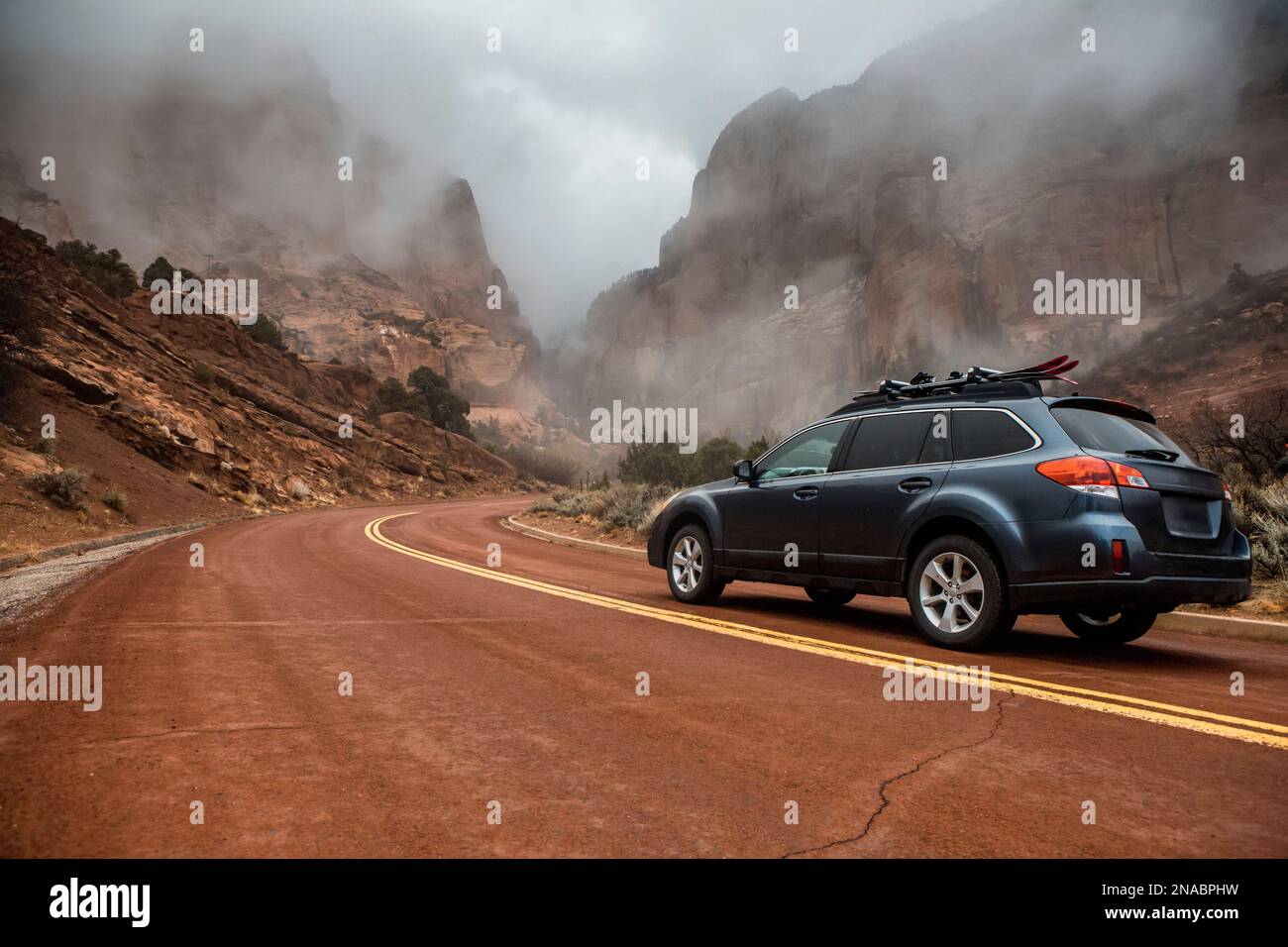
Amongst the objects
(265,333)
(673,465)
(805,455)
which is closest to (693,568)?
(805,455)

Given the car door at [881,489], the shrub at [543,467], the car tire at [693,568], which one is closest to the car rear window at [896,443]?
the car door at [881,489]

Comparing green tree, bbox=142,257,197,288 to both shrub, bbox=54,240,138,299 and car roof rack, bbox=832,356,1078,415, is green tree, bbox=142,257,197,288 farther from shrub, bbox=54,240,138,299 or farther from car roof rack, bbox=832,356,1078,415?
car roof rack, bbox=832,356,1078,415

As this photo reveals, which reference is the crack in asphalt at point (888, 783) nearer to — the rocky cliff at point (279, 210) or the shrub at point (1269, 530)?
the shrub at point (1269, 530)

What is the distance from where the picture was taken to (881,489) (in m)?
6.30

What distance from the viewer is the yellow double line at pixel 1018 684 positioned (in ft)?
12.2

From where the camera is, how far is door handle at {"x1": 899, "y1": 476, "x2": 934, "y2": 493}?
600 centimetres

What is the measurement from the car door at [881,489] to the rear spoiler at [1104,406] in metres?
0.84

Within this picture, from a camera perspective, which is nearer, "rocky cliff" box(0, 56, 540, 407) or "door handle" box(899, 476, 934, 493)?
"door handle" box(899, 476, 934, 493)

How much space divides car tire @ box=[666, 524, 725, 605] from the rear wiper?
3735 mm

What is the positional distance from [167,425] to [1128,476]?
32.3 metres

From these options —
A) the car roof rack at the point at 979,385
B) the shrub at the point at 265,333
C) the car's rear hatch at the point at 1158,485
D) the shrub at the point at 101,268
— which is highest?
the shrub at the point at 101,268

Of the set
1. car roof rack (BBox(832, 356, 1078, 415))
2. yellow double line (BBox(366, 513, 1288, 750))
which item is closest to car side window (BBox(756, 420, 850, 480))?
car roof rack (BBox(832, 356, 1078, 415))
